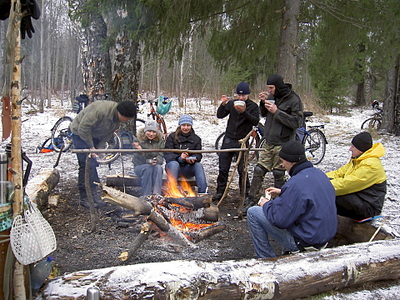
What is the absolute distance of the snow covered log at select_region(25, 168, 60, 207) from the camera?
15.4 feet

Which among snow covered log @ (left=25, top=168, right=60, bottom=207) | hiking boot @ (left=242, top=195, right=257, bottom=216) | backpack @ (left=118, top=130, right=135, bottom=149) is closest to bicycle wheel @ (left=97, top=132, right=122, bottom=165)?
backpack @ (left=118, top=130, right=135, bottom=149)

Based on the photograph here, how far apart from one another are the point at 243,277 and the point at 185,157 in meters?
2.99

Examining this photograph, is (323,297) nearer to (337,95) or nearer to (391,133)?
(391,133)

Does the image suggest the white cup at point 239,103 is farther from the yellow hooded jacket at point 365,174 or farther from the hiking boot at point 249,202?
the yellow hooded jacket at point 365,174

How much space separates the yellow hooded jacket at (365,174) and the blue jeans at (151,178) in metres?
2.54

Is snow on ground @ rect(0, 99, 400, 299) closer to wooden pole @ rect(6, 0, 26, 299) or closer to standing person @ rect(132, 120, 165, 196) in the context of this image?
standing person @ rect(132, 120, 165, 196)

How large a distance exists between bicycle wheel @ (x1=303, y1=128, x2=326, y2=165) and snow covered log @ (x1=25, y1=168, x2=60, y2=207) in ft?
19.2

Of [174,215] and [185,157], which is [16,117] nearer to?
[174,215]

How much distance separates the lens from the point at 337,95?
2011 cm

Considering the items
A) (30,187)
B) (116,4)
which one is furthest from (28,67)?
(30,187)

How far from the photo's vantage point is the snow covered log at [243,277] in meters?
2.40

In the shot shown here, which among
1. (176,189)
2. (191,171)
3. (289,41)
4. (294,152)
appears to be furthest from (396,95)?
(294,152)

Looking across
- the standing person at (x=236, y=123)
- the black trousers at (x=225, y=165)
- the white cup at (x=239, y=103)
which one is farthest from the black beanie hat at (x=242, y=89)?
the black trousers at (x=225, y=165)

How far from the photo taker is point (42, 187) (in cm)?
501
